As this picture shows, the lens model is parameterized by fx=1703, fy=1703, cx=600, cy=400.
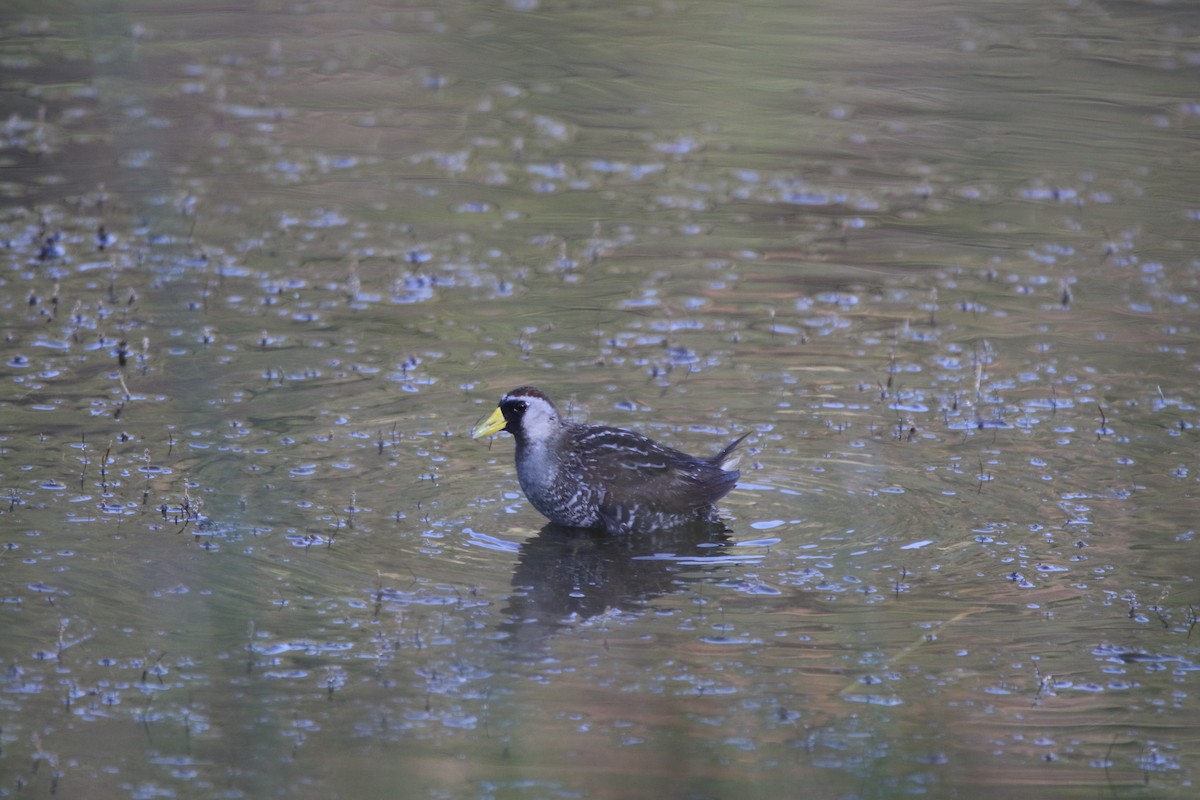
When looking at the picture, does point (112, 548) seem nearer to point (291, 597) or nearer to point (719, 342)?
point (291, 597)

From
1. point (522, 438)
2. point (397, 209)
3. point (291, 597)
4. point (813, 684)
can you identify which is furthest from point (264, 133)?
point (813, 684)

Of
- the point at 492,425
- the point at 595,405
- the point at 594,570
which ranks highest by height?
the point at 492,425

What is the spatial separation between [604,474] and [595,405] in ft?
4.78

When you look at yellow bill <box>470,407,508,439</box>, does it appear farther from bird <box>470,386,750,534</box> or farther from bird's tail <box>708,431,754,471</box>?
bird's tail <box>708,431,754,471</box>

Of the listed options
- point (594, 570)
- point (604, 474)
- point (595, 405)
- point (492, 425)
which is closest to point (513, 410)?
point (492, 425)

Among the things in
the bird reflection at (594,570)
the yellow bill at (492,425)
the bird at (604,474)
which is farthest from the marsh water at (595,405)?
the yellow bill at (492,425)

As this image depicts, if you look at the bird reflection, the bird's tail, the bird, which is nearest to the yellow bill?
the bird

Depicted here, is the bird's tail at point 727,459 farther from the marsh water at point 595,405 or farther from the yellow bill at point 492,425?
the yellow bill at point 492,425

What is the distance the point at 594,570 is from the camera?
8.12 m

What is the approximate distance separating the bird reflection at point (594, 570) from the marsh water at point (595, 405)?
0.03 metres

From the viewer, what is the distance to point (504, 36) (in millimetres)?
18562

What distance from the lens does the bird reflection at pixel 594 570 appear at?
295 inches

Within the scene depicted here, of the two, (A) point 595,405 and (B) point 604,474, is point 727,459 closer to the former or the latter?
(B) point 604,474

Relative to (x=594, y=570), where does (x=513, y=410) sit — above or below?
above
